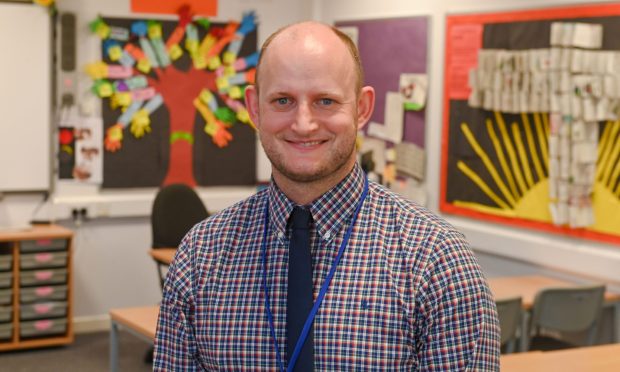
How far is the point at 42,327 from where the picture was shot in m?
5.88

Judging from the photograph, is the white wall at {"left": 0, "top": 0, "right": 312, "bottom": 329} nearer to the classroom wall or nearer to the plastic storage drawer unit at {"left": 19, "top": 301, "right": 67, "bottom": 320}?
the classroom wall

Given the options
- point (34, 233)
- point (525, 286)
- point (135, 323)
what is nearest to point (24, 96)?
point (34, 233)

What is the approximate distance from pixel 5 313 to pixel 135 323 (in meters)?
2.15

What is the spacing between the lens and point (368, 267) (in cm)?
153

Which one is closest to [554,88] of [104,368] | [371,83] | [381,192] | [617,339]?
[617,339]

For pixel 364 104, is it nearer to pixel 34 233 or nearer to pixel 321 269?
pixel 321 269

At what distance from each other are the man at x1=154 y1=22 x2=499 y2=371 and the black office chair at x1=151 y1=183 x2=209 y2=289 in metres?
3.84

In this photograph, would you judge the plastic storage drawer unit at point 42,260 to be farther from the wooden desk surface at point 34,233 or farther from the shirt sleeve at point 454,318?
the shirt sleeve at point 454,318

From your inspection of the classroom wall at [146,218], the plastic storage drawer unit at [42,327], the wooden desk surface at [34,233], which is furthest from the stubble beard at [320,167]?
the plastic storage drawer unit at [42,327]

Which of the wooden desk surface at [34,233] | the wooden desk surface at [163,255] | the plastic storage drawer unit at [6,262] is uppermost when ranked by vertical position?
the wooden desk surface at [34,233]

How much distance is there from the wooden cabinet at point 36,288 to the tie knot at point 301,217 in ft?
14.6

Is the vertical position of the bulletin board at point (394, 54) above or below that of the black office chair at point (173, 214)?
above

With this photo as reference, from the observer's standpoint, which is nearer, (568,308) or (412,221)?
(412,221)

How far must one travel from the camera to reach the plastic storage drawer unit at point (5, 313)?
227 inches
